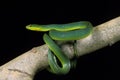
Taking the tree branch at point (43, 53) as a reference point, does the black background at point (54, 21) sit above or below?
below

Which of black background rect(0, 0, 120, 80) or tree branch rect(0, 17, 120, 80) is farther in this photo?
black background rect(0, 0, 120, 80)

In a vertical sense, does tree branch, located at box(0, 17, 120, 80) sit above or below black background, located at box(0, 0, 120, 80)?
above

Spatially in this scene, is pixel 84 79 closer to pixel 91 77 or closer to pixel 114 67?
pixel 91 77

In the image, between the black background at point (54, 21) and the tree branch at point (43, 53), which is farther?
the black background at point (54, 21)

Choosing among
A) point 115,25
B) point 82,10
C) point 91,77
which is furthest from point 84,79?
point 115,25

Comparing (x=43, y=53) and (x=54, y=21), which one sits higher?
(x=43, y=53)
